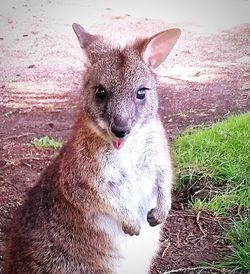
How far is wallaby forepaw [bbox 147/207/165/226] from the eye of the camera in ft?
6.91

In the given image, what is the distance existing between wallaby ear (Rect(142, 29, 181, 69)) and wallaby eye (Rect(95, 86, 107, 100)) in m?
0.15

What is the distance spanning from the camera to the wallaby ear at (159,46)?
6.25ft

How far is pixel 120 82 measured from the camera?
190 centimetres

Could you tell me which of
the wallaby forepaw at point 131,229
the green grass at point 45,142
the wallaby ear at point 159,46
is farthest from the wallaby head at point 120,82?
the green grass at point 45,142

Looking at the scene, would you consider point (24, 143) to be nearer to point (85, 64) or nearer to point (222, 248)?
point (85, 64)

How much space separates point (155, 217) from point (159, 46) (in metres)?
0.50

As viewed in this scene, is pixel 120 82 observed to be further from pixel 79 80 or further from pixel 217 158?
pixel 217 158

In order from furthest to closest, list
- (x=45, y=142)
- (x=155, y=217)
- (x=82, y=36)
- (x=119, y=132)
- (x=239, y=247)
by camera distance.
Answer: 1. (x=45, y=142)
2. (x=239, y=247)
3. (x=155, y=217)
4. (x=82, y=36)
5. (x=119, y=132)

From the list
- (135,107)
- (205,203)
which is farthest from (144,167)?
(205,203)

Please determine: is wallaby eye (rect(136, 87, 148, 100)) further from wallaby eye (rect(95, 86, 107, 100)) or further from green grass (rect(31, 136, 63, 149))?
green grass (rect(31, 136, 63, 149))

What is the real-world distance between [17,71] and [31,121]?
0.17 m

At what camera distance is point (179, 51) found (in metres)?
2.41

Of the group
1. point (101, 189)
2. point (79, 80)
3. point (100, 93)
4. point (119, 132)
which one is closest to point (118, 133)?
point (119, 132)

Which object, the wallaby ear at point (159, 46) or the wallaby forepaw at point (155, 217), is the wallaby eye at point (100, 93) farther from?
the wallaby forepaw at point (155, 217)
